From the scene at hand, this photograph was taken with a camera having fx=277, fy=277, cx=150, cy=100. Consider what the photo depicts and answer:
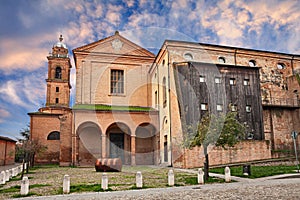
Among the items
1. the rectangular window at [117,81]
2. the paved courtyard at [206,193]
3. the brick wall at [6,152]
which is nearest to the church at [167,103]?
the rectangular window at [117,81]

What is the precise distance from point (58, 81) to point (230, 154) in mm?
30330

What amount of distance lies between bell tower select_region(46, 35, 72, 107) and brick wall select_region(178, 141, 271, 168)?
2765 centimetres

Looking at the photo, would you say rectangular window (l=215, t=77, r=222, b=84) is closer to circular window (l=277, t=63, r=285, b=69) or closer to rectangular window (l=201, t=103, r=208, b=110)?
rectangular window (l=201, t=103, r=208, b=110)

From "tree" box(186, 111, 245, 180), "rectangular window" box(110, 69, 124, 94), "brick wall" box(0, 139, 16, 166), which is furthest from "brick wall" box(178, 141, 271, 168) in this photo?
"brick wall" box(0, 139, 16, 166)

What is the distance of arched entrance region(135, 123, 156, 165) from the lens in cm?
2762

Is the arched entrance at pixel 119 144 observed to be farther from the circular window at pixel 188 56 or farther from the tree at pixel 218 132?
the tree at pixel 218 132

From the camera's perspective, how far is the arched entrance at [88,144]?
26.5 meters

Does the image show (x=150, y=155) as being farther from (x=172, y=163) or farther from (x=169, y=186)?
(x=169, y=186)

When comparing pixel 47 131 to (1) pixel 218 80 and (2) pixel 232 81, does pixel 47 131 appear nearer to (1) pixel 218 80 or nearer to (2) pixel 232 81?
(1) pixel 218 80

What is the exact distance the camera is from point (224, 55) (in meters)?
28.0

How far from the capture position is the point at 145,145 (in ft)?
92.1

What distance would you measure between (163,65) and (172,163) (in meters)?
9.16

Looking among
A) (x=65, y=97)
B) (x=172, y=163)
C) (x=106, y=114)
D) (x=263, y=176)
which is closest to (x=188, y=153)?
(x=172, y=163)

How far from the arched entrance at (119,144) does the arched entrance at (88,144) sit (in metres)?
1.39
